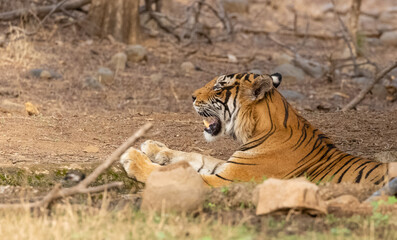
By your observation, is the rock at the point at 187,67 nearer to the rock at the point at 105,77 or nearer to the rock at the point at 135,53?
the rock at the point at 135,53

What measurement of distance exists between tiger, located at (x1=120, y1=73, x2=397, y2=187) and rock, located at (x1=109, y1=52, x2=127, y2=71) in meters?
6.76

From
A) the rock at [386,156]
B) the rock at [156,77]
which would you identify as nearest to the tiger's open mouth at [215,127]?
the rock at [386,156]

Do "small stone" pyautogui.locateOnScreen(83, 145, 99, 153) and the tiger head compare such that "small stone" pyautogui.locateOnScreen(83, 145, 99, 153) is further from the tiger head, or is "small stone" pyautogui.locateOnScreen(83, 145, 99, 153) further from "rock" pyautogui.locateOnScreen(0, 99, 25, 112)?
"rock" pyautogui.locateOnScreen(0, 99, 25, 112)

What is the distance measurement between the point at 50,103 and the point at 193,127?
2.72 metres

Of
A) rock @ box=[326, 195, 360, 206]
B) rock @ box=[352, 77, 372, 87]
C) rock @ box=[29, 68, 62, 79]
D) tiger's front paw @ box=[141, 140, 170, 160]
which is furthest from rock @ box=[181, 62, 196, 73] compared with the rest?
rock @ box=[326, 195, 360, 206]

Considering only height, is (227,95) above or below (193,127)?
above

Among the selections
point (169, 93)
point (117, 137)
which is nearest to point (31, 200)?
point (117, 137)

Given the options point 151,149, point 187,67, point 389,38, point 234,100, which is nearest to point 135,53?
point 187,67

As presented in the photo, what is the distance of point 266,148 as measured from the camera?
18.8 feet

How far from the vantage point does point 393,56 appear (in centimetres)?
1672

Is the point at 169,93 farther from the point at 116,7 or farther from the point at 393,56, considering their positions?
the point at 393,56

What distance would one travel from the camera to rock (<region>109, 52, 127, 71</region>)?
12646 millimetres

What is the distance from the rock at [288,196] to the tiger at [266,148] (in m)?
1.03

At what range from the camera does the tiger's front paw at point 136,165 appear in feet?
18.8
